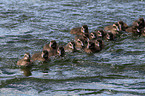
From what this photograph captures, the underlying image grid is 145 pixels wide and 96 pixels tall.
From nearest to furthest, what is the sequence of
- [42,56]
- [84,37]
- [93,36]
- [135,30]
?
[42,56] → [93,36] → [84,37] → [135,30]

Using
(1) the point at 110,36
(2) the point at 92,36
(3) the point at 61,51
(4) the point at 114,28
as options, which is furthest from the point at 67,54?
(4) the point at 114,28

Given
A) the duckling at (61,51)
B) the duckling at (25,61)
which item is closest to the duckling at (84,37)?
the duckling at (61,51)

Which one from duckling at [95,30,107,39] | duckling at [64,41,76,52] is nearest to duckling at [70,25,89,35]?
duckling at [95,30,107,39]

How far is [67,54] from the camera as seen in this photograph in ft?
30.5

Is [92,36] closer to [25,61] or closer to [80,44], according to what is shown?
[80,44]

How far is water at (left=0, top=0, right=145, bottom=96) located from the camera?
699 centimetres

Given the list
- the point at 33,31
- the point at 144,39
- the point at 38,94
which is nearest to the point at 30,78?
the point at 38,94

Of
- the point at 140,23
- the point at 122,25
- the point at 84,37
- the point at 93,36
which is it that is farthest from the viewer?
the point at 140,23

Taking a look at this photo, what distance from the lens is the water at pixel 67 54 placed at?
6.99 meters

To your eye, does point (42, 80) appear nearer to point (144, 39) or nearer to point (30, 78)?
point (30, 78)

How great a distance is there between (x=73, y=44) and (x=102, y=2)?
6237mm

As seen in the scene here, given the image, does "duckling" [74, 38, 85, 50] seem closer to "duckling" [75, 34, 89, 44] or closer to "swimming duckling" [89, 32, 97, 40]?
"duckling" [75, 34, 89, 44]

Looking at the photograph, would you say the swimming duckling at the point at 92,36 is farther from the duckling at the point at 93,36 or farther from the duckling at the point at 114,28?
the duckling at the point at 114,28

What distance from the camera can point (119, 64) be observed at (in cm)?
820
